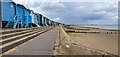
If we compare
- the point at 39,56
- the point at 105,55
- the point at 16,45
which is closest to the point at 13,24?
the point at 16,45

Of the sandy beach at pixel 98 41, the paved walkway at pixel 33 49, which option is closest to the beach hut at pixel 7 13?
the sandy beach at pixel 98 41

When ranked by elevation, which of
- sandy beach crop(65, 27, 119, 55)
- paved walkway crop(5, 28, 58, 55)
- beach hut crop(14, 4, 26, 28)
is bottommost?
sandy beach crop(65, 27, 119, 55)

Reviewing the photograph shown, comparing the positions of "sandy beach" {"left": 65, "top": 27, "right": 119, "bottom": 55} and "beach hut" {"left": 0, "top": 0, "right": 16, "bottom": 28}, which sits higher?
"beach hut" {"left": 0, "top": 0, "right": 16, "bottom": 28}

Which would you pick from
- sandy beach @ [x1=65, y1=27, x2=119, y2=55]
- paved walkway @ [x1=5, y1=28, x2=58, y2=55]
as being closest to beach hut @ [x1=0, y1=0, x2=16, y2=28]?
sandy beach @ [x1=65, y1=27, x2=119, y2=55]

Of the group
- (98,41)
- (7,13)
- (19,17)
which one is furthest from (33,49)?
(98,41)

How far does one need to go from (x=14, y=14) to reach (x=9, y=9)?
8.49 ft

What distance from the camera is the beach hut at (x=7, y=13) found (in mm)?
23344

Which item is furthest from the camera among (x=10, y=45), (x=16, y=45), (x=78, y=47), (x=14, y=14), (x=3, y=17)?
(x=14, y=14)

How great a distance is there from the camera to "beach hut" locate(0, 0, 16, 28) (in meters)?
23.3

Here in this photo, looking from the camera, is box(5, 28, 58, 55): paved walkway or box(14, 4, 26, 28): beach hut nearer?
box(5, 28, 58, 55): paved walkway

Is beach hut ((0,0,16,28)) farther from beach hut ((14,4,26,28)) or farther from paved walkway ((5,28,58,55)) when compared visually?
paved walkway ((5,28,58,55))

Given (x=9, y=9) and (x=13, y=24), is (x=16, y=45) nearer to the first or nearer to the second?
(x=9, y=9)

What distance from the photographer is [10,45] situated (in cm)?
1096

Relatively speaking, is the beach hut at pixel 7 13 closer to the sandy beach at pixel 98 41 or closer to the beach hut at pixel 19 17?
the beach hut at pixel 19 17
